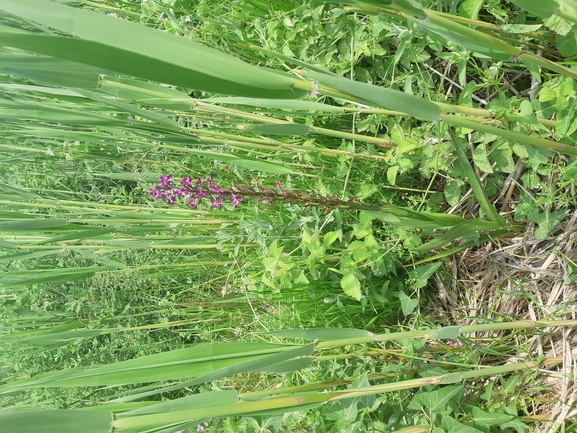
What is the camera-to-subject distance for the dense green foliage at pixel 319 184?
740mm

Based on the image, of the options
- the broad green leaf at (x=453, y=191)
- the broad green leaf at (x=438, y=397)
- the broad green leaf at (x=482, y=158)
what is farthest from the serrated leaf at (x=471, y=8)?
the broad green leaf at (x=438, y=397)

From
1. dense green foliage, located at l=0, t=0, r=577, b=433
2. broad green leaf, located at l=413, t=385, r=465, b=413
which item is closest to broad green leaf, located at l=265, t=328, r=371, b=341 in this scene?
dense green foliage, located at l=0, t=0, r=577, b=433

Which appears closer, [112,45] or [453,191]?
[112,45]

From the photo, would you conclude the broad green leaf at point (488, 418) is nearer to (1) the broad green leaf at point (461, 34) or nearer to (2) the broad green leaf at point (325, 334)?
(2) the broad green leaf at point (325, 334)

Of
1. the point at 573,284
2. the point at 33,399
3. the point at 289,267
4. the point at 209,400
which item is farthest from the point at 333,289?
the point at 33,399

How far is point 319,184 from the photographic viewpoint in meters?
1.62

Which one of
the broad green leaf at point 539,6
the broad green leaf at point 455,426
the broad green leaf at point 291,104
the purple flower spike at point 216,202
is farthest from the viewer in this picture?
the purple flower spike at point 216,202

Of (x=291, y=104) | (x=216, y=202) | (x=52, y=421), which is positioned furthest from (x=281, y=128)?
(x=52, y=421)

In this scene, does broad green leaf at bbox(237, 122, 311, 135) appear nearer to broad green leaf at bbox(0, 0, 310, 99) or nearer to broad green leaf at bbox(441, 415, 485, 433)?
broad green leaf at bbox(0, 0, 310, 99)

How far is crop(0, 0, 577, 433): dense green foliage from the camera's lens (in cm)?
74

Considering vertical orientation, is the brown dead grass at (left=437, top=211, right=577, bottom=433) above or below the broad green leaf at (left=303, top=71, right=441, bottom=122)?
below

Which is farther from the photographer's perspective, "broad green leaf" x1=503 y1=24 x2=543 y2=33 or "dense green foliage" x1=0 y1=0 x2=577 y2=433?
"broad green leaf" x1=503 y1=24 x2=543 y2=33

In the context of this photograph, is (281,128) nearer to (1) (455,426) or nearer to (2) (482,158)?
(2) (482,158)

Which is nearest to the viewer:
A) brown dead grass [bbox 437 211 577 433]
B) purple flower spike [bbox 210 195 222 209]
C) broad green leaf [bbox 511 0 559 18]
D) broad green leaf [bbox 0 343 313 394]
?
broad green leaf [bbox 511 0 559 18]
